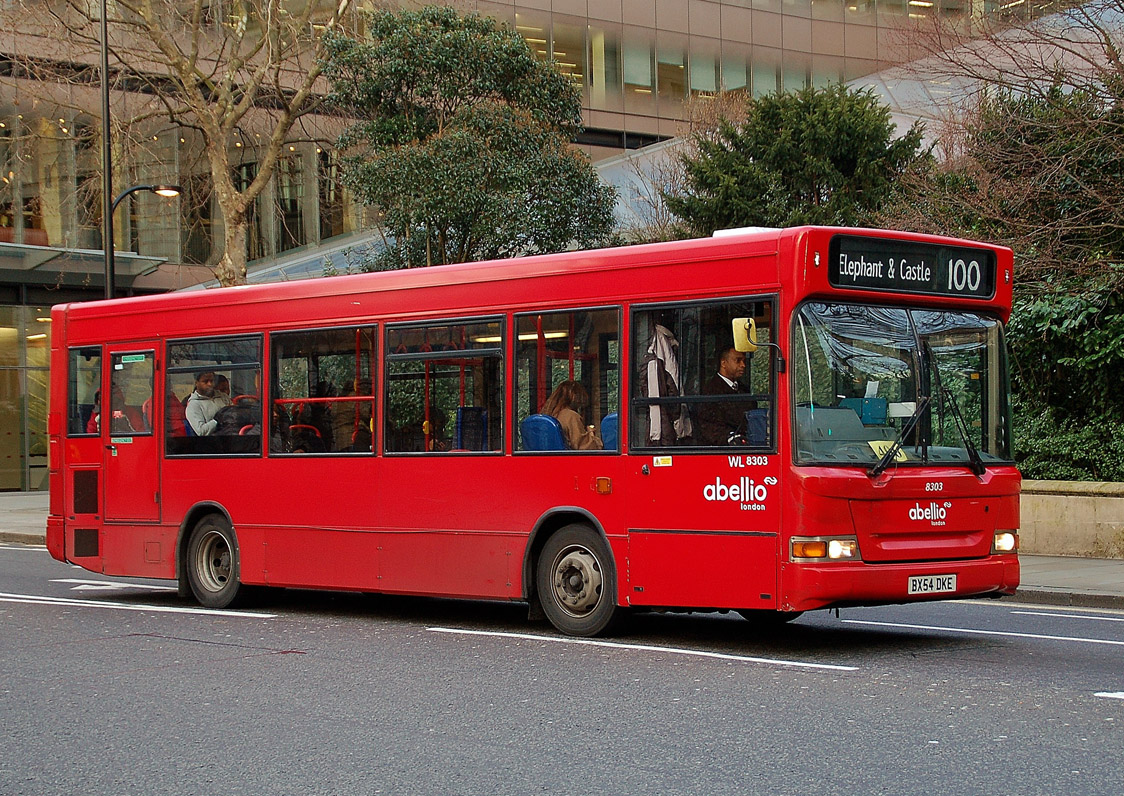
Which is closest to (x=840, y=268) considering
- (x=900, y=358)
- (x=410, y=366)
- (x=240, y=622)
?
(x=900, y=358)

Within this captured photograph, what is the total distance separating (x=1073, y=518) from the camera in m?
17.7

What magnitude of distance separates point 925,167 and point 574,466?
17.7 metres

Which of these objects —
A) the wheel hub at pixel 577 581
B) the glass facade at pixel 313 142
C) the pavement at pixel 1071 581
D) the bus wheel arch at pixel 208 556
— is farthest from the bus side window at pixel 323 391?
the glass facade at pixel 313 142

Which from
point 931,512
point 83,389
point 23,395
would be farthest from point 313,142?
point 931,512

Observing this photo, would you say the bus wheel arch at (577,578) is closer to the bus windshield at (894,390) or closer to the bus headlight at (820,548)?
the bus headlight at (820,548)

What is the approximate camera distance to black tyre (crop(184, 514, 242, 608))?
1369 centimetres

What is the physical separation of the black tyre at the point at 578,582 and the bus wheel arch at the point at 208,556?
12.6 feet

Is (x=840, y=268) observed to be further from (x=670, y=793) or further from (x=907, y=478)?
(x=670, y=793)

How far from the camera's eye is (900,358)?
9984 millimetres

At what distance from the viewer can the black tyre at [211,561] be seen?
13688 mm

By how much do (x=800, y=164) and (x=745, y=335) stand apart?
20.4 metres

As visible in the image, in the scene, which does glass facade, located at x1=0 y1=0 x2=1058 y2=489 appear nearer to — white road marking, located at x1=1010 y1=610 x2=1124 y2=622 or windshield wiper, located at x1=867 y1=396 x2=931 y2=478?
white road marking, located at x1=1010 y1=610 x2=1124 y2=622

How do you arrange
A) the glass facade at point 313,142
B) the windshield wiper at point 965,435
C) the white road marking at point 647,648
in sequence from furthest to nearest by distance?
the glass facade at point 313,142
the windshield wiper at point 965,435
the white road marking at point 647,648

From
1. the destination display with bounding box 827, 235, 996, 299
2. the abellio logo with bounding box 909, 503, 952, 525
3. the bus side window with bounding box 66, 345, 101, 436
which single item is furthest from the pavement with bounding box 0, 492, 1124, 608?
the bus side window with bounding box 66, 345, 101, 436
